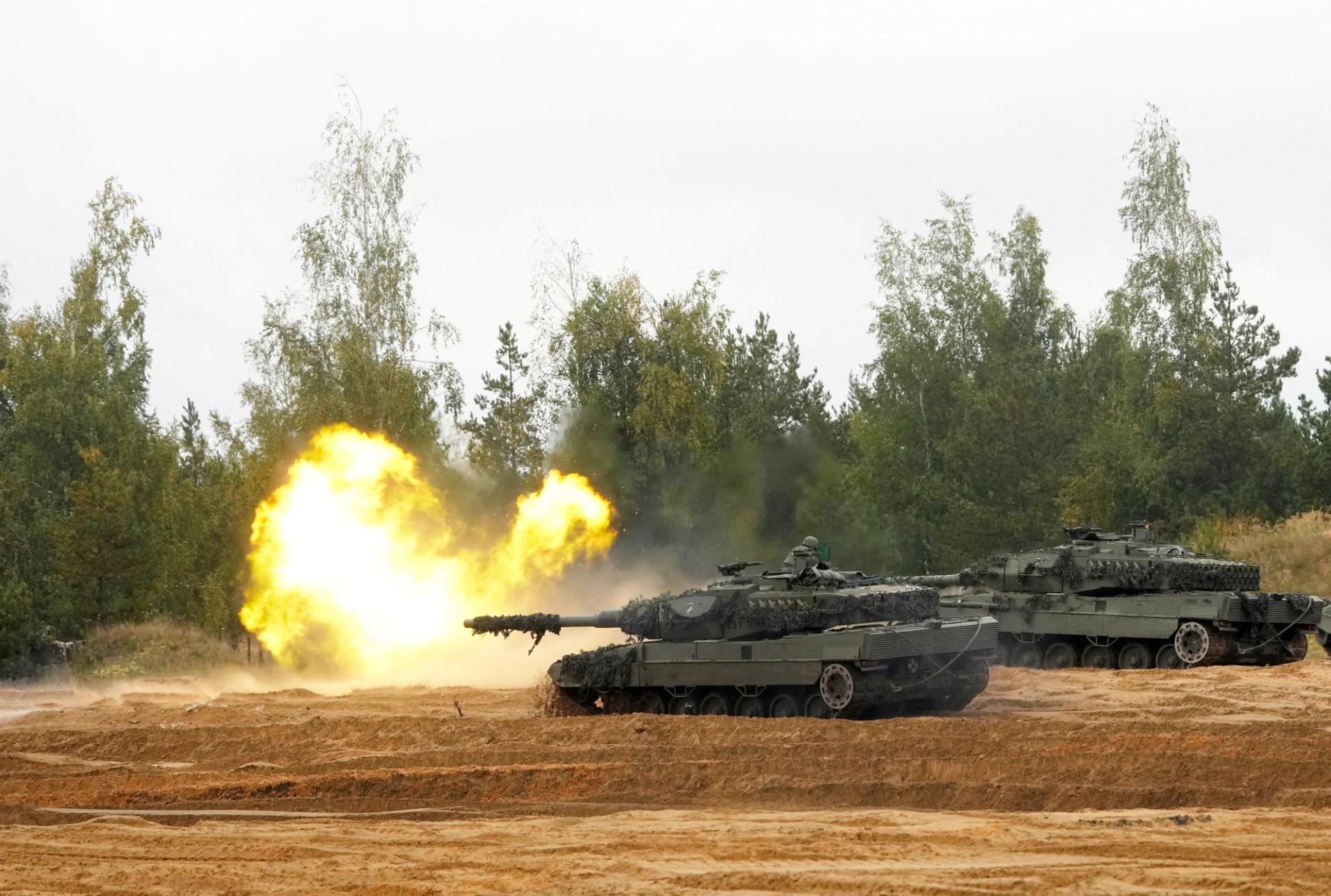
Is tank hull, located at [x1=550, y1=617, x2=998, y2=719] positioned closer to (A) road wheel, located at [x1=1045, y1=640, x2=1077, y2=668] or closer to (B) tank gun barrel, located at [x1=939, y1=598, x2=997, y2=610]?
(B) tank gun barrel, located at [x1=939, y1=598, x2=997, y2=610]

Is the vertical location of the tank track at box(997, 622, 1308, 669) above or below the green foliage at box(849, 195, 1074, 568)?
below

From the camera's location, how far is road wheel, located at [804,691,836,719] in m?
20.1

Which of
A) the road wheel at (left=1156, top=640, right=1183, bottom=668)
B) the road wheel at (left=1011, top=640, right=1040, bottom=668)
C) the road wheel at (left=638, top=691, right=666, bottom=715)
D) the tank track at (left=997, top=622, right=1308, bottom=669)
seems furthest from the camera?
the road wheel at (left=1011, top=640, right=1040, bottom=668)

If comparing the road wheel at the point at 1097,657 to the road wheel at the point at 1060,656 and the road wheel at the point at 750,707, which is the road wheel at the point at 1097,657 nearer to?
the road wheel at the point at 1060,656

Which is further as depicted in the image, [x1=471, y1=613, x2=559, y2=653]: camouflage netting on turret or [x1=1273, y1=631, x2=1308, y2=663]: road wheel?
[x1=1273, y1=631, x2=1308, y2=663]: road wheel

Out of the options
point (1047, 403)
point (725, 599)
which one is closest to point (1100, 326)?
point (1047, 403)

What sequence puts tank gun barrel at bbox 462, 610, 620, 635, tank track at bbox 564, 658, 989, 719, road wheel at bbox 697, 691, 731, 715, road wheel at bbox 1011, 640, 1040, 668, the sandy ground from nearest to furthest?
the sandy ground
tank track at bbox 564, 658, 989, 719
road wheel at bbox 697, 691, 731, 715
tank gun barrel at bbox 462, 610, 620, 635
road wheel at bbox 1011, 640, 1040, 668

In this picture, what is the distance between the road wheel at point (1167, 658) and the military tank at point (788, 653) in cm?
637

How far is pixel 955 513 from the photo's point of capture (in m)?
40.7

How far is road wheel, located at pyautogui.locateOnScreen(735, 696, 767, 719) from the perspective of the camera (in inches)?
826

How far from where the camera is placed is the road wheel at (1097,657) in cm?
2708

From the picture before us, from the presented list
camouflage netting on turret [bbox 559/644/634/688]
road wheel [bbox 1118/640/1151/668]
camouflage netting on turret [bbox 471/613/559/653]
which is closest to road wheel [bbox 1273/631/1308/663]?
road wheel [bbox 1118/640/1151/668]

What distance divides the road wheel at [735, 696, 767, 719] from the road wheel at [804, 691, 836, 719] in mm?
681

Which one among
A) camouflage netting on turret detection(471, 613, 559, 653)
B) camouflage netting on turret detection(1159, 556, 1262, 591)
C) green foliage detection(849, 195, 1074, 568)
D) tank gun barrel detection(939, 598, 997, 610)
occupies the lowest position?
camouflage netting on turret detection(471, 613, 559, 653)
